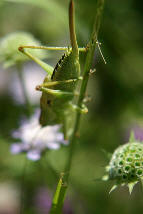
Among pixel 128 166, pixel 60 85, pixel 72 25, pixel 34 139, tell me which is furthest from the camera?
pixel 34 139

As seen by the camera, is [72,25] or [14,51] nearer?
[72,25]

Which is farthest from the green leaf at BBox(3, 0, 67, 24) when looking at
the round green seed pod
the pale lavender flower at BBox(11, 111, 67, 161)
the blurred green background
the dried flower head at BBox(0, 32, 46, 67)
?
the round green seed pod

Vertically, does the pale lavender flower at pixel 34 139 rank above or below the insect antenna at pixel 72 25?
below

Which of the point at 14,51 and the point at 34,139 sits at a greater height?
the point at 14,51

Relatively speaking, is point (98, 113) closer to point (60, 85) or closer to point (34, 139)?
point (34, 139)

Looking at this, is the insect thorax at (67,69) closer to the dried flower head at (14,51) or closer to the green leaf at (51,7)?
the dried flower head at (14,51)

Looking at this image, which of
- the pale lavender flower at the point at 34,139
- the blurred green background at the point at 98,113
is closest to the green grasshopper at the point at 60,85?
the pale lavender flower at the point at 34,139

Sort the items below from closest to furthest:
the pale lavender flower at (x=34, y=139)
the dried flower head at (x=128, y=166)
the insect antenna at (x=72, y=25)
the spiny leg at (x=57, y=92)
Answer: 1. the insect antenna at (x=72, y=25)
2. the dried flower head at (x=128, y=166)
3. the spiny leg at (x=57, y=92)
4. the pale lavender flower at (x=34, y=139)

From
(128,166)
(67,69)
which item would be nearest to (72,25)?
(67,69)
